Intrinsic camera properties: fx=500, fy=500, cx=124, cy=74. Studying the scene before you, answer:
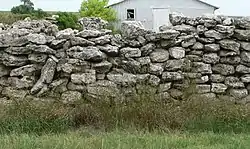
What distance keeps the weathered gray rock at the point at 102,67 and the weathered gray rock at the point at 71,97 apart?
1.69 ft

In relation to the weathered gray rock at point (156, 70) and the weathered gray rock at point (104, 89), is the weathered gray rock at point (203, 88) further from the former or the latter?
the weathered gray rock at point (104, 89)

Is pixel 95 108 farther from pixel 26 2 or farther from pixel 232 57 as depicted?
pixel 26 2

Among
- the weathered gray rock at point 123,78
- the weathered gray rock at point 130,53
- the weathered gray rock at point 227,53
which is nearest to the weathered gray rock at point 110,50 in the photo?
the weathered gray rock at point 130,53

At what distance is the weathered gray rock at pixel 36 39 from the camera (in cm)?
843

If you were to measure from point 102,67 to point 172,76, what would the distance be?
1.21m

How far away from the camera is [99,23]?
413 inches

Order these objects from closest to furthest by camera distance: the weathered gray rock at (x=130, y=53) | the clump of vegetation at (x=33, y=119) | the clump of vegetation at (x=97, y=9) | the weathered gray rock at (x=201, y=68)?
the clump of vegetation at (x=33, y=119) → the weathered gray rock at (x=130, y=53) → the weathered gray rock at (x=201, y=68) → the clump of vegetation at (x=97, y=9)

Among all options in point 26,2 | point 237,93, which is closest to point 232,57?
point 237,93

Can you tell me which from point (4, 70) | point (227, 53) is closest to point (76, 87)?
point (4, 70)

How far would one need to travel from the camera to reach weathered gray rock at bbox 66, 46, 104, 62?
8398 mm

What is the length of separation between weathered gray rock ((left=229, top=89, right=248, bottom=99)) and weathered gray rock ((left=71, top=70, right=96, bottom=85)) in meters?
2.48

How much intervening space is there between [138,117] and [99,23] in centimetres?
333

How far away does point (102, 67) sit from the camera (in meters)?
8.48

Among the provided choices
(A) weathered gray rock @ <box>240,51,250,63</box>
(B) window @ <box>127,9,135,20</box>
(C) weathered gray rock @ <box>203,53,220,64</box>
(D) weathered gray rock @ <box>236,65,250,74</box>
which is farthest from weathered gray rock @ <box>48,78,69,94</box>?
(B) window @ <box>127,9,135,20</box>
